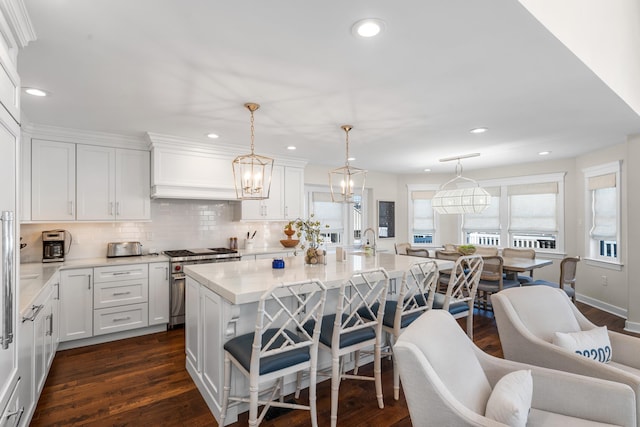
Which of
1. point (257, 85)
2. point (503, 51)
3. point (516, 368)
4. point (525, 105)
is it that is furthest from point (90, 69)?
point (525, 105)

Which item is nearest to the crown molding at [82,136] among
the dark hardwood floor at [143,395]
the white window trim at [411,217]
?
the dark hardwood floor at [143,395]

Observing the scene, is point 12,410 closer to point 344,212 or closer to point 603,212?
point 344,212

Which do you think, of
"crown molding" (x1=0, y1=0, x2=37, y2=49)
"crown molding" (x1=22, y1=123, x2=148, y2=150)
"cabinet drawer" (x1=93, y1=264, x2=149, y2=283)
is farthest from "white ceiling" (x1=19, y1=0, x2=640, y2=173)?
"cabinet drawer" (x1=93, y1=264, x2=149, y2=283)

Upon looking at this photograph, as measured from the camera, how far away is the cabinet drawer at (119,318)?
367cm

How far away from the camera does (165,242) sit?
459 centimetres

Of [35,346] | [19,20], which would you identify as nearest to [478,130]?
[19,20]

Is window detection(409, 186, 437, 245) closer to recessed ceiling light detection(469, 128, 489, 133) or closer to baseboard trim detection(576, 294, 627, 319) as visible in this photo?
baseboard trim detection(576, 294, 627, 319)

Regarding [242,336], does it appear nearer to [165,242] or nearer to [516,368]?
[516,368]

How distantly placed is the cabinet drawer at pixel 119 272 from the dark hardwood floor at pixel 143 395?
0.74 meters

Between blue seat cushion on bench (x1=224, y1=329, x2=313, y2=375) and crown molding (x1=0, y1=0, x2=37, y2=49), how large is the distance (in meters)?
1.98

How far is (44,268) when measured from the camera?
133 inches

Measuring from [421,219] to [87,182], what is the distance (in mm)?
6108

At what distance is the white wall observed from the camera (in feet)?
6.17

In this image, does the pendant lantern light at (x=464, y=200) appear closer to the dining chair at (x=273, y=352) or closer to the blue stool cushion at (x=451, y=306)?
the blue stool cushion at (x=451, y=306)
